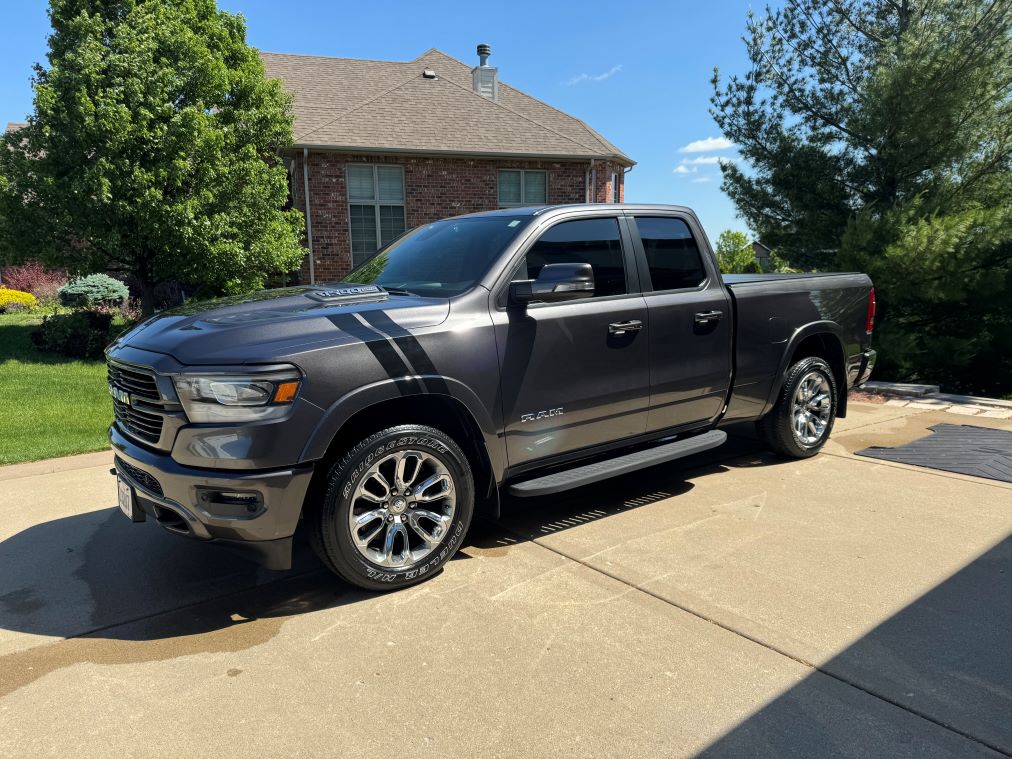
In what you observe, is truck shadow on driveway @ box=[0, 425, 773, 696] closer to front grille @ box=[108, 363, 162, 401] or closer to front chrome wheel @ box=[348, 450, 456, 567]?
front chrome wheel @ box=[348, 450, 456, 567]

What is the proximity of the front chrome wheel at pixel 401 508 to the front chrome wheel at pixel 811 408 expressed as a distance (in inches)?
131

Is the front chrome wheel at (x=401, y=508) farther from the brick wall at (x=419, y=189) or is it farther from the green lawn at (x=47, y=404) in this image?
the brick wall at (x=419, y=189)

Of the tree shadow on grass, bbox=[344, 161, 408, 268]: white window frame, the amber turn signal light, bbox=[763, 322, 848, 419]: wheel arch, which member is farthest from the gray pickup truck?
bbox=[344, 161, 408, 268]: white window frame

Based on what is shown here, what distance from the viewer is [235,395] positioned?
310 cm

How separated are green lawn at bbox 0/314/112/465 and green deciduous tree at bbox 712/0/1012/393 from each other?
33.0 feet

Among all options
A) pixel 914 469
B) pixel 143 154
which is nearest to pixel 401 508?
pixel 914 469

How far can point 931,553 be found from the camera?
3977mm

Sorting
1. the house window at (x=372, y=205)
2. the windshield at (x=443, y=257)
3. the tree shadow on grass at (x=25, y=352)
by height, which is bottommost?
the tree shadow on grass at (x=25, y=352)

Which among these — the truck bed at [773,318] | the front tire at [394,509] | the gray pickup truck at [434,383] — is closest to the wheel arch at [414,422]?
the gray pickup truck at [434,383]

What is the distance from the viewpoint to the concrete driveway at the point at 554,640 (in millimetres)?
2510

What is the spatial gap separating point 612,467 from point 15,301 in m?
20.9

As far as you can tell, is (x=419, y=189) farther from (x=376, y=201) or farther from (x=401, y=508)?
(x=401, y=508)

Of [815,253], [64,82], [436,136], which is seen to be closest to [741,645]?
[815,253]

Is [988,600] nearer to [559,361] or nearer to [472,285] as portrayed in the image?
[559,361]
